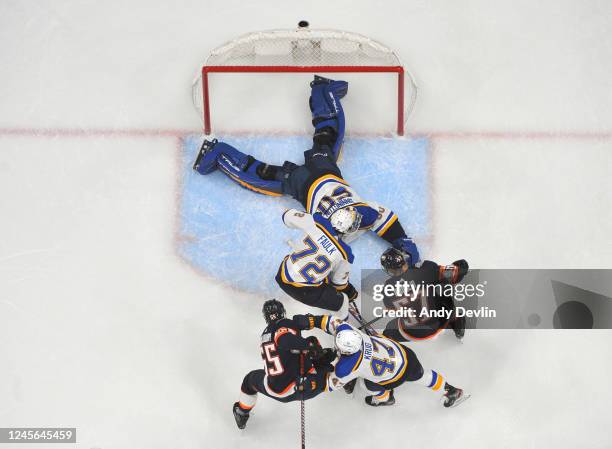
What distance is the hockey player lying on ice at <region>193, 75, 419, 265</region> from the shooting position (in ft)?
21.4

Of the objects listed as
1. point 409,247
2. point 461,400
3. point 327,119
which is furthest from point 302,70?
point 461,400

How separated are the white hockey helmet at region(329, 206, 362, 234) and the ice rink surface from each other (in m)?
0.71

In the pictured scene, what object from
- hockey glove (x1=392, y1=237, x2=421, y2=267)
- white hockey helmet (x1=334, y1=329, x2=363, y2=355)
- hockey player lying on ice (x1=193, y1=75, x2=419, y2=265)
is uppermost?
hockey player lying on ice (x1=193, y1=75, x2=419, y2=265)

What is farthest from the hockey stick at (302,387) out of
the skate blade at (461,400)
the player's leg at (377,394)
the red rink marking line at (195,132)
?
the red rink marking line at (195,132)

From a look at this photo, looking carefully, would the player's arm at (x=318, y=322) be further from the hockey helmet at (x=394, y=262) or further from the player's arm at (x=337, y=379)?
the hockey helmet at (x=394, y=262)

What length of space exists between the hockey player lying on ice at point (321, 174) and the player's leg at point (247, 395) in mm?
1035

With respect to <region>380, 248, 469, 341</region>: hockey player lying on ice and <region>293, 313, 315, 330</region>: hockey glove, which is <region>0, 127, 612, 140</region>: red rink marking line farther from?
<region>293, 313, 315, 330</region>: hockey glove

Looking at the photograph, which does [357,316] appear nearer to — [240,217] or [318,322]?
[318,322]

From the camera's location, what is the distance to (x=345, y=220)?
242 inches

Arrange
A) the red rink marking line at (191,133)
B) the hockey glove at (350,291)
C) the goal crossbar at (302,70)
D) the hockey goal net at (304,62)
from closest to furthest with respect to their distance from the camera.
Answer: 1. the hockey glove at (350,291)
2. the goal crossbar at (302,70)
3. the hockey goal net at (304,62)
4. the red rink marking line at (191,133)

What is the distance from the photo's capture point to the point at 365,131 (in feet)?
23.6

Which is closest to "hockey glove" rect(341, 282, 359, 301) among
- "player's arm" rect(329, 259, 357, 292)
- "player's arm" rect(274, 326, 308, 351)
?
"player's arm" rect(329, 259, 357, 292)

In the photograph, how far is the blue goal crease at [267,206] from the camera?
6754 millimetres

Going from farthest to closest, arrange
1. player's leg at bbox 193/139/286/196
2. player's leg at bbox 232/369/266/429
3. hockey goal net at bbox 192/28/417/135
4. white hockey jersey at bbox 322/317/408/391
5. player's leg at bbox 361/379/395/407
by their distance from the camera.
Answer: hockey goal net at bbox 192/28/417/135
player's leg at bbox 193/139/286/196
player's leg at bbox 361/379/395/407
player's leg at bbox 232/369/266/429
white hockey jersey at bbox 322/317/408/391
